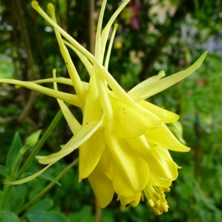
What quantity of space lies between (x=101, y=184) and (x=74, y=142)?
90 mm

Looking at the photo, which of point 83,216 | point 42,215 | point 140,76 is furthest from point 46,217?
point 140,76

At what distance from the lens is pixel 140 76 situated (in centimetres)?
220

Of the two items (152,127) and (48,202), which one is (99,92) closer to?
(152,127)

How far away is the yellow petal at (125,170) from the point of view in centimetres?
72

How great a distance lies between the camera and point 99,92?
0.80m

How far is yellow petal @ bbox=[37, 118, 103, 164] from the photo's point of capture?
668mm

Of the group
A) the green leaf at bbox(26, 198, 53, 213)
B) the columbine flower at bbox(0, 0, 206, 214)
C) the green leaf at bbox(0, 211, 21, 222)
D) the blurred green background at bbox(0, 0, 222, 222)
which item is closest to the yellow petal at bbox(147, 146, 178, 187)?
the columbine flower at bbox(0, 0, 206, 214)

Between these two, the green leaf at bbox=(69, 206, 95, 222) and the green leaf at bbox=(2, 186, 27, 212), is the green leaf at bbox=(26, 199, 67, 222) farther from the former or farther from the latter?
the green leaf at bbox=(69, 206, 95, 222)

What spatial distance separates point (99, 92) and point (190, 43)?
5.21ft

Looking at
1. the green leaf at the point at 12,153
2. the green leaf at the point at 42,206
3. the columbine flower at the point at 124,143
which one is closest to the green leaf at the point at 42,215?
the green leaf at the point at 42,206

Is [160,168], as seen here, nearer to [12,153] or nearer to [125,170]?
[125,170]

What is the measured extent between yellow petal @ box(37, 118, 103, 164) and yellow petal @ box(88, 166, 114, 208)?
6 cm

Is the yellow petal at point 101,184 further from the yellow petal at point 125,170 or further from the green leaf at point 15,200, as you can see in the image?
the green leaf at point 15,200

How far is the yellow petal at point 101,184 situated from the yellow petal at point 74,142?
60 millimetres
